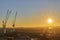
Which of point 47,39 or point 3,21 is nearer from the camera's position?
point 47,39

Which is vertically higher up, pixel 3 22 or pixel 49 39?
pixel 3 22

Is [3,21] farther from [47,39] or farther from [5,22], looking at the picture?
[47,39]

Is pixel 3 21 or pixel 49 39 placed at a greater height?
pixel 3 21

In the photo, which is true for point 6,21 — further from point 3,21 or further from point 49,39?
point 49,39

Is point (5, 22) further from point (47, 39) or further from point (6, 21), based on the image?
point (47, 39)

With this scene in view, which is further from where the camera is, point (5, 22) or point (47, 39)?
point (5, 22)

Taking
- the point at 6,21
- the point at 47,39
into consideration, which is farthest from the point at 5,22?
the point at 47,39

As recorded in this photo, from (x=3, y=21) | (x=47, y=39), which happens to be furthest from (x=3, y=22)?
(x=47, y=39)
